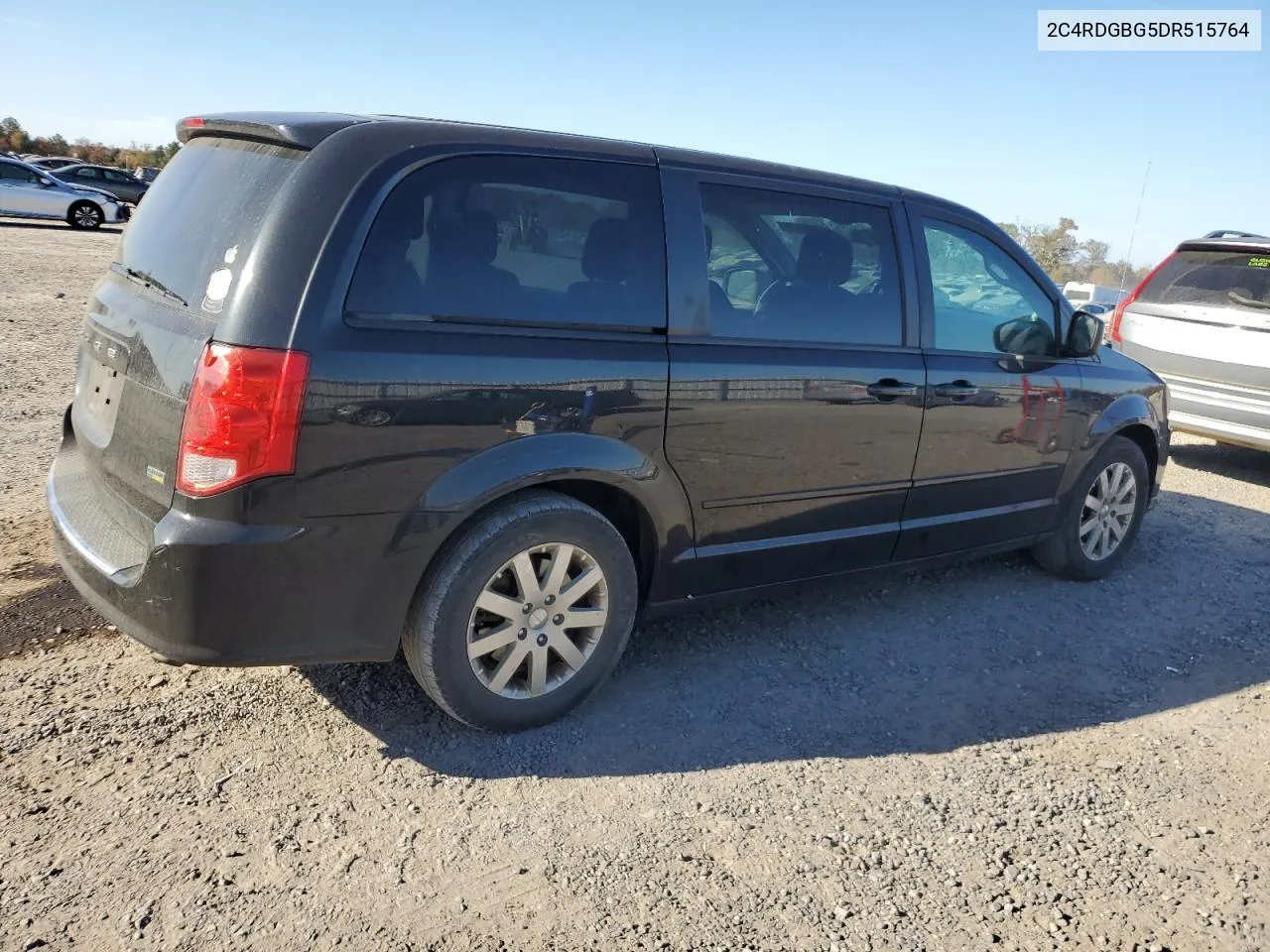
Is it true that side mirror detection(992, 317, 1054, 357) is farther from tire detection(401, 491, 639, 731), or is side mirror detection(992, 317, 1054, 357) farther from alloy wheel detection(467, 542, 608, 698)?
alloy wheel detection(467, 542, 608, 698)

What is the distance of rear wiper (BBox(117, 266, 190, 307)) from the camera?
9.59 feet

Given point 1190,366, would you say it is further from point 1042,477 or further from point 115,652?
point 115,652

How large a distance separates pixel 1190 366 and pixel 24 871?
7.89 metres

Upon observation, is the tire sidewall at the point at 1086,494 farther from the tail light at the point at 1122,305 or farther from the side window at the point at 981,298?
the tail light at the point at 1122,305

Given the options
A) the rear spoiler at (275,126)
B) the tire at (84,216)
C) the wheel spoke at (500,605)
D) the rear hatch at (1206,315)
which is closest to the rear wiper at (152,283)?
the rear spoiler at (275,126)

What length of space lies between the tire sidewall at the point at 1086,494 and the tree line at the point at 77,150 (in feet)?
189

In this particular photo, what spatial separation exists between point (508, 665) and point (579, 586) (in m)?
0.34

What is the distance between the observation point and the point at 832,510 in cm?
396

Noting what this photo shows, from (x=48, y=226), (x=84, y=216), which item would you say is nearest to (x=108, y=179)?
(x=48, y=226)

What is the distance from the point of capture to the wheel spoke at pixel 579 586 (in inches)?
128

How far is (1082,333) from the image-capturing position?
15.9ft

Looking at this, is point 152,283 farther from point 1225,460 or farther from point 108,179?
point 108,179

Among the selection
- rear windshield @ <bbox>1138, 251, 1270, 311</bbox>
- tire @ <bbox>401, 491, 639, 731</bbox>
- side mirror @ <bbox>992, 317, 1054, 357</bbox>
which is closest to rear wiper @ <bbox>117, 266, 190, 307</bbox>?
tire @ <bbox>401, 491, 639, 731</bbox>

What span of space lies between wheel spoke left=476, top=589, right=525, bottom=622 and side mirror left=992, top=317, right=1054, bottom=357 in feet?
8.58
